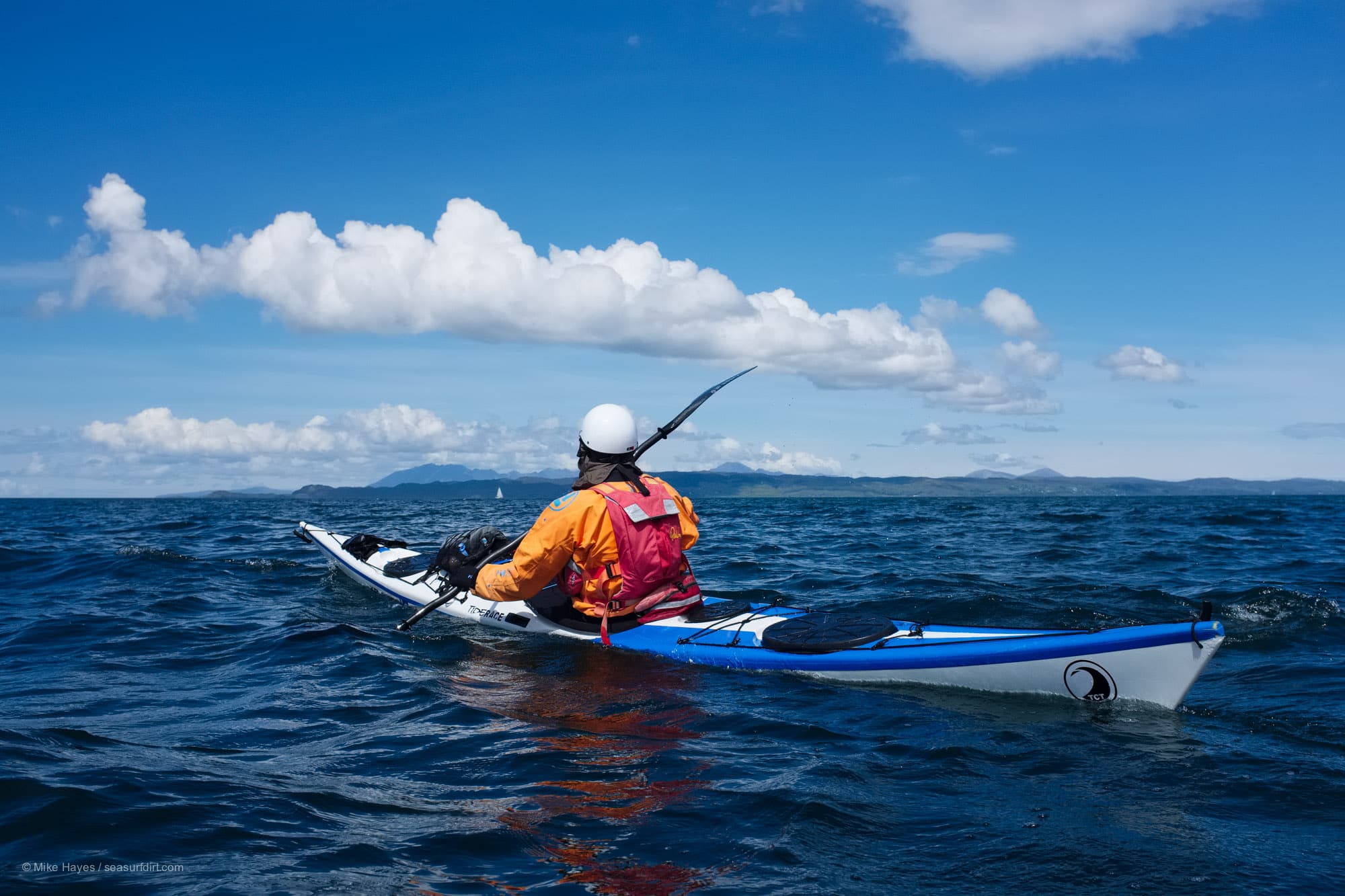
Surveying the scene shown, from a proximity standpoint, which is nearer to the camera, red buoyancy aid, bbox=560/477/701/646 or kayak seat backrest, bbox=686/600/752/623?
red buoyancy aid, bbox=560/477/701/646

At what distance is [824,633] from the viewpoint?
278 inches

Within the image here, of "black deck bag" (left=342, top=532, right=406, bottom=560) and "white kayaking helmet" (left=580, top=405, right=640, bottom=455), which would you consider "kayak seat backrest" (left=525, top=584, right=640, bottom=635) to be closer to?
"white kayaking helmet" (left=580, top=405, right=640, bottom=455)

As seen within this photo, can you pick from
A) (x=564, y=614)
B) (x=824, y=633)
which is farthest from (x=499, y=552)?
(x=824, y=633)

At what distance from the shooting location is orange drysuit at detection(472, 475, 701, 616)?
7.01m

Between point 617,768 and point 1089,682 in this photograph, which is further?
point 1089,682

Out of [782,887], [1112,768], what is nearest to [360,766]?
[782,887]

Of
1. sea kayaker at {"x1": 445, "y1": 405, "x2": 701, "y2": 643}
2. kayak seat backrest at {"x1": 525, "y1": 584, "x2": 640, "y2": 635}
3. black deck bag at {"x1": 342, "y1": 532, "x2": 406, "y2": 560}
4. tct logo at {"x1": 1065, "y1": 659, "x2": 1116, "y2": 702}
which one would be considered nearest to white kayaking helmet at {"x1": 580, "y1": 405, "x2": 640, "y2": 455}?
sea kayaker at {"x1": 445, "y1": 405, "x2": 701, "y2": 643}

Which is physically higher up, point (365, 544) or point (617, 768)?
point (365, 544)

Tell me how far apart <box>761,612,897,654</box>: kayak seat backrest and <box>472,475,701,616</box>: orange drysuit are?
132cm

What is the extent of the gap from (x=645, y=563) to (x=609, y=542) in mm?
468

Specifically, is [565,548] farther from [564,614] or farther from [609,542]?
[564,614]

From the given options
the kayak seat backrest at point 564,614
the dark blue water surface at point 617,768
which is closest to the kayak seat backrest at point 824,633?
the dark blue water surface at point 617,768

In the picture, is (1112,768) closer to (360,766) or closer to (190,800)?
(360,766)

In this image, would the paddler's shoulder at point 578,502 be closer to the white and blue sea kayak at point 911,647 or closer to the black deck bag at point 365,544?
the white and blue sea kayak at point 911,647
